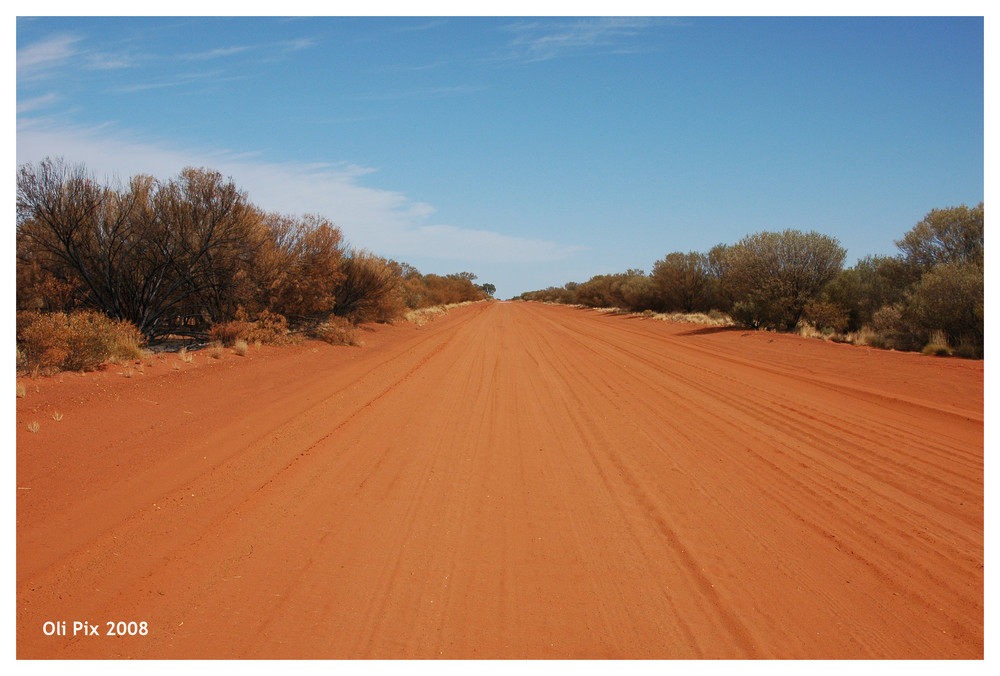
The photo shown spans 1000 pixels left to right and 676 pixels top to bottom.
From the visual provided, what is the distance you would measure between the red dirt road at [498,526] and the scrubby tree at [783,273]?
1644 centimetres

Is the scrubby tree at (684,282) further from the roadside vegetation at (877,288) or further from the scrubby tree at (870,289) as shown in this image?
the scrubby tree at (870,289)

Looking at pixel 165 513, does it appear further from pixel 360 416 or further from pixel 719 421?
pixel 719 421

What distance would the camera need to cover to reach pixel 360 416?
31.1 feet

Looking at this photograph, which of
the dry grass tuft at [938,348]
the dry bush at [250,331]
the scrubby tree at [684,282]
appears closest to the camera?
the dry grass tuft at [938,348]

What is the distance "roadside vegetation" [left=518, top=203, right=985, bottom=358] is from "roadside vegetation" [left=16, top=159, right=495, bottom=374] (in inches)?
746

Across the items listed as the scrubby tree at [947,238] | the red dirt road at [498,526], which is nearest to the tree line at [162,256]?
the red dirt road at [498,526]

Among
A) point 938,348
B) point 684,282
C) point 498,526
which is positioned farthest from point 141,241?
point 684,282

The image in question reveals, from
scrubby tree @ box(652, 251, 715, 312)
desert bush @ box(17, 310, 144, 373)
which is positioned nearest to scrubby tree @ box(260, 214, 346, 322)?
desert bush @ box(17, 310, 144, 373)

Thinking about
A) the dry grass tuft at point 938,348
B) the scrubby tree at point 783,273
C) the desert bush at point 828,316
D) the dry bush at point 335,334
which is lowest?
the dry bush at point 335,334

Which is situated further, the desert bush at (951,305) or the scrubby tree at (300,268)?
the scrubby tree at (300,268)

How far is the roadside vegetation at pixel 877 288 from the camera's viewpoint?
1700 centimetres

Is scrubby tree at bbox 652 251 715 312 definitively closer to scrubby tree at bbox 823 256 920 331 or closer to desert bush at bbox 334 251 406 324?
scrubby tree at bbox 823 256 920 331

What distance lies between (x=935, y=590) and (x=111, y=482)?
7.58 meters

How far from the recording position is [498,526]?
516cm
